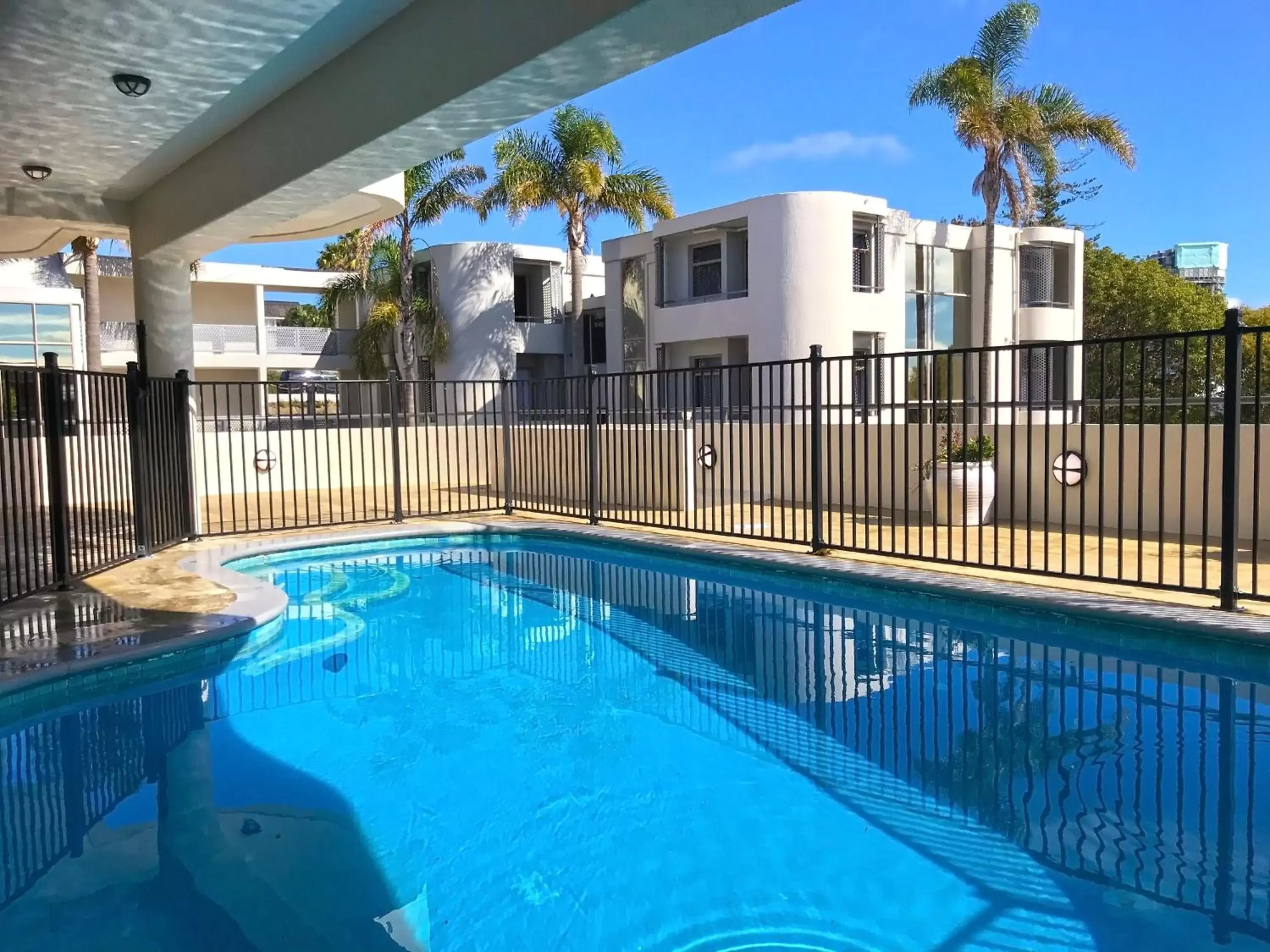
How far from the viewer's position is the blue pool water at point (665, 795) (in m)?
3.09

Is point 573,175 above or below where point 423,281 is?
above

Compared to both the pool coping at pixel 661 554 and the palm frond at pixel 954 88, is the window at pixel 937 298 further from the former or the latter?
the pool coping at pixel 661 554

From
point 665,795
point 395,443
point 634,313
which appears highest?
point 634,313

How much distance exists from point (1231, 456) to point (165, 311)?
423 inches

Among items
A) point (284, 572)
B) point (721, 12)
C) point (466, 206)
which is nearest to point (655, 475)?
point (284, 572)

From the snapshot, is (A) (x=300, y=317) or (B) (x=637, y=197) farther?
(A) (x=300, y=317)

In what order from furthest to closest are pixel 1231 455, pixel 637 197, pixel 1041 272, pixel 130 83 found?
pixel 1041 272 → pixel 637 197 → pixel 130 83 → pixel 1231 455

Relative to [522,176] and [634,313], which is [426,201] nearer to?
[522,176]

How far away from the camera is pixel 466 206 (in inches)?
999

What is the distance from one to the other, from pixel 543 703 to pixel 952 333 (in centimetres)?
2297

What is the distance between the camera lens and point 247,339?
2906cm

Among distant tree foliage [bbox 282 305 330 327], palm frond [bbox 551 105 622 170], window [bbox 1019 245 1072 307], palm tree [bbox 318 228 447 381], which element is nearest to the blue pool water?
palm tree [bbox 318 228 447 381]

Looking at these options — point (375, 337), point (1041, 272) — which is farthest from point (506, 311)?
point (1041, 272)

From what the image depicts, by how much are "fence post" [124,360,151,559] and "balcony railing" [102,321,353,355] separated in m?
19.5
